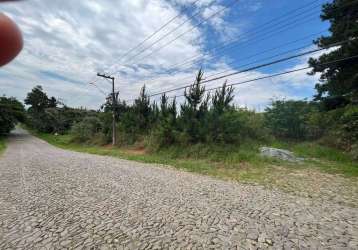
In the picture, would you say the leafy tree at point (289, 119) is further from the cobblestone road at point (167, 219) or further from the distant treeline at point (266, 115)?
the cobblestone road at point (167, 219)

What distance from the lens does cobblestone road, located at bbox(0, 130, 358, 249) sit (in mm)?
2699

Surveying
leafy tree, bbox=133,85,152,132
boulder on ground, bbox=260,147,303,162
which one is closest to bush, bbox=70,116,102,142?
leafy tree, bbox=133,85,152,132

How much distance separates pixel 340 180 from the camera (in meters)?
6.40

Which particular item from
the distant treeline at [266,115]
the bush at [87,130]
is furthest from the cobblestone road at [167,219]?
the bush at [87,130]

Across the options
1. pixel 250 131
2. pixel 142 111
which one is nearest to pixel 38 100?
pixel 142 111

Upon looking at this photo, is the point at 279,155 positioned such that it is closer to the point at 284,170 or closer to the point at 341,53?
the point at 284,170

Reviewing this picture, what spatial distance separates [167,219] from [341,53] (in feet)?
41.2

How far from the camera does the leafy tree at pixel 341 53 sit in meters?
10.5

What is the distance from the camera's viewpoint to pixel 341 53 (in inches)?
425

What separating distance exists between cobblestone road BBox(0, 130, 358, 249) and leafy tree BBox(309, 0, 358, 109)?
9.54m

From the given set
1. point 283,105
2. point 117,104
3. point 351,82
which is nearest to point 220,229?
point 351,82

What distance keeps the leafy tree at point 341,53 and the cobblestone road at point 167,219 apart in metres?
9.54

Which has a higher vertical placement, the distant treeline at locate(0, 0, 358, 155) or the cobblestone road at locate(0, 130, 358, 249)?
the distant treeline at locate(0, 0, 358, 155)

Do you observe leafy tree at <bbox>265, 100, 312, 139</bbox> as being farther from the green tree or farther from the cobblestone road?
the cobblestone road
